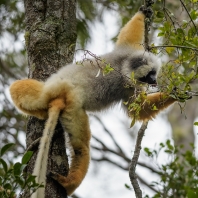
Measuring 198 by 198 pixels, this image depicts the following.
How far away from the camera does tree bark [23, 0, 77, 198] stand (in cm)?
496

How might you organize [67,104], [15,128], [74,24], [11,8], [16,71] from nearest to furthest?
1. [67,104]
2. [74,24]
3. [11,8]
4. [15,128]
5. [16,71]

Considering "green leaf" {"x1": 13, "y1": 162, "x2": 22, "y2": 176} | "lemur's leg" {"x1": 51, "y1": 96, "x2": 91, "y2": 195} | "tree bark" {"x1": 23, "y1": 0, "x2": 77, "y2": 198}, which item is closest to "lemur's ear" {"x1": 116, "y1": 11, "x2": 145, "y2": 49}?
"tree bark" {"x1": 23, "y1": 0, "x2": 77, "y2": 198}

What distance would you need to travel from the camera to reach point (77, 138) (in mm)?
5422

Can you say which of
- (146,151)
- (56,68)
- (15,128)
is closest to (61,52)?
(56,68)

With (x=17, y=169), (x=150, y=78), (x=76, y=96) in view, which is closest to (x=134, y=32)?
(x=150, y=78)

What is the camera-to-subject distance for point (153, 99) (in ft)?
20.0

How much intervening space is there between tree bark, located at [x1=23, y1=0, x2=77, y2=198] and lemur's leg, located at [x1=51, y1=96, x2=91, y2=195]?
158 millimetres

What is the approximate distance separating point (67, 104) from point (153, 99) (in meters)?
1.42

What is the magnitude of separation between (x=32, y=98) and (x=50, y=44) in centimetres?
73

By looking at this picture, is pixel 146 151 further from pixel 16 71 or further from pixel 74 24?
pixel 16 71

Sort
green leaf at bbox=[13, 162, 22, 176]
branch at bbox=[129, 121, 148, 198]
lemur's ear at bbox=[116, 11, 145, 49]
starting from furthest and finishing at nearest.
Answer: lemur's ear at bbox=[116, 11, 145, 49] → branch at bbox=[129, 121, 148, 198] → green leaf at bbox=[13, 162, 22, 176]

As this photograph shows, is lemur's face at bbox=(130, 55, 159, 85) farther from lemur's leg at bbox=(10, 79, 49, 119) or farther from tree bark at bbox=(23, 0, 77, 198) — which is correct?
lemur's leg at bbox=(10, 79, 49, 119)

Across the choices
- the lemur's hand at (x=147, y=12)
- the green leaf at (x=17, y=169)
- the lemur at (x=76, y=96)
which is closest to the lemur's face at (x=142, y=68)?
the lemur at (x=76, y=96)

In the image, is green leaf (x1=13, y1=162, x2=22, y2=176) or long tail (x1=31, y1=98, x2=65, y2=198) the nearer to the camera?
green leaf (x1=13, y1=162, x2=22, y2=176)
